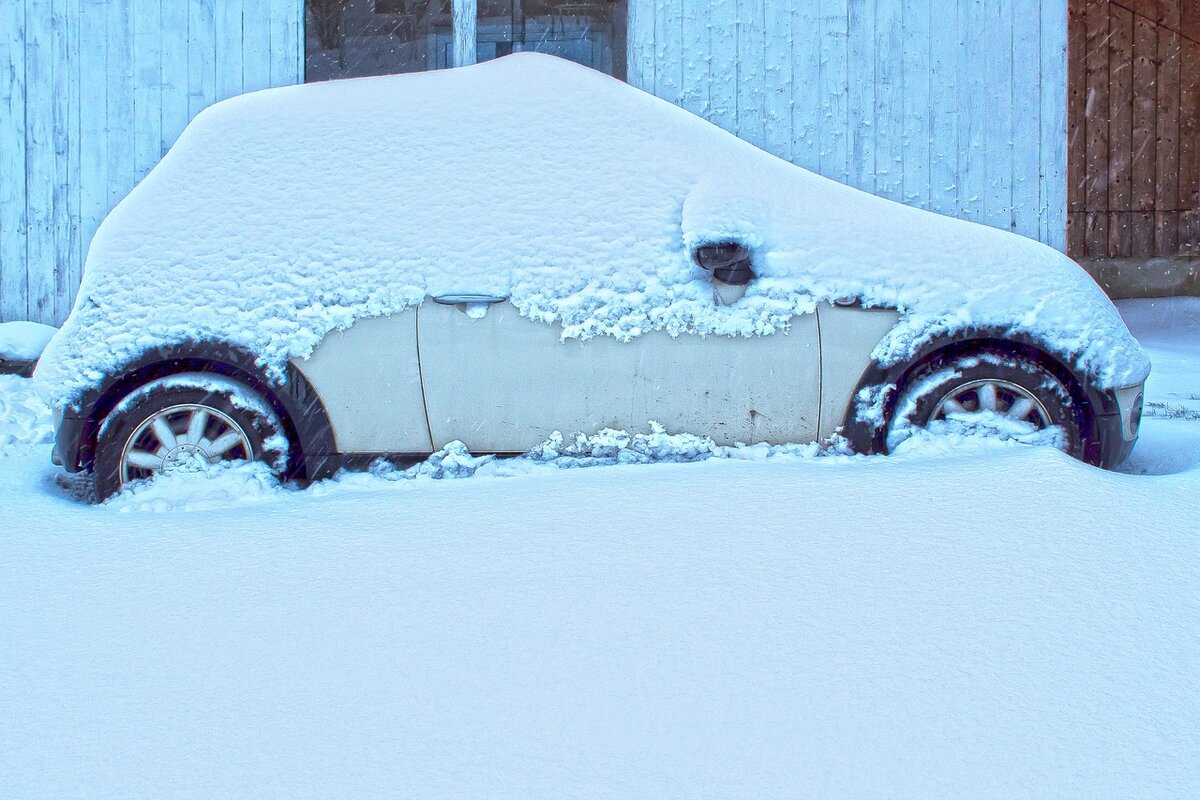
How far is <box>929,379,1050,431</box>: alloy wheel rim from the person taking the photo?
11.3 feet

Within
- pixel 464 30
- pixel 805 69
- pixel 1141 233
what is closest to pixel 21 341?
pixel 464 30

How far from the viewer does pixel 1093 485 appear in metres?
2.86

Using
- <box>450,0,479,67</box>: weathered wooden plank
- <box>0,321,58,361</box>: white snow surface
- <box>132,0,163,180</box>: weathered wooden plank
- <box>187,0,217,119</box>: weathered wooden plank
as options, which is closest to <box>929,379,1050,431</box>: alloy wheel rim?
<box>450,0,479,67</box>: weathered wooden plank

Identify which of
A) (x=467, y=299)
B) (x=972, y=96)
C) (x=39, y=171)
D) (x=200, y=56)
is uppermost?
(x=200, y=56)

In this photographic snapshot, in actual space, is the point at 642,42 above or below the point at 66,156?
above

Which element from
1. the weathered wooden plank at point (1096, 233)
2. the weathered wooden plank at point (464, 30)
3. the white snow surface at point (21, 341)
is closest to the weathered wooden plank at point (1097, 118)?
the weathered wooden plank at point (1096, 233)

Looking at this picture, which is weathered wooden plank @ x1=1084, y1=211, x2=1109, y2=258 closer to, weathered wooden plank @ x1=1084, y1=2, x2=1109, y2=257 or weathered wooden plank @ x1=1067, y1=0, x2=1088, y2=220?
weathered wooden plank @ x1=1084, y1=2, x2=1109, y2=257

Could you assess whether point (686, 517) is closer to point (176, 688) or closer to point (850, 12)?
point (176, 688)

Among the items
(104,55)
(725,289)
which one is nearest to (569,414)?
(725,289)

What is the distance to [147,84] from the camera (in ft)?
24.6

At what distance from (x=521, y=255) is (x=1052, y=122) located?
5.67 metres

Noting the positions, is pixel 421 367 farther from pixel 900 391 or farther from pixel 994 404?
pixel 994 404

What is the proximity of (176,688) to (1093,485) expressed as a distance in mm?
2369

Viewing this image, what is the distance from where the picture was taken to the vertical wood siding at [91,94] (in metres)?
7.48
